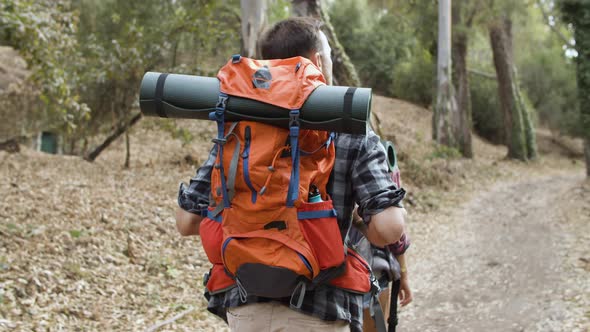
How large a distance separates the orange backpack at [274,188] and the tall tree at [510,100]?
20.6 m

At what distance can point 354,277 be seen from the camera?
1782 millimetres

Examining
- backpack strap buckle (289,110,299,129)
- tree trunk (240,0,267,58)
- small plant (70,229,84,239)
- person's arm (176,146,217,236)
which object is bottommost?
small plant (70,229,84,239)

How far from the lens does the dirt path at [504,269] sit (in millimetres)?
5404

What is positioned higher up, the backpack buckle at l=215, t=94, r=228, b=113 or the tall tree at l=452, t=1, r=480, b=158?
the tall tree at l=452, t=1, r=480, b=158

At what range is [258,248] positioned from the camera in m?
1.64

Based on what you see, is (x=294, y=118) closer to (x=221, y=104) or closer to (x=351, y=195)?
(x=221, y=104)

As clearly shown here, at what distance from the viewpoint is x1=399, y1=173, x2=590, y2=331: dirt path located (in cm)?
540

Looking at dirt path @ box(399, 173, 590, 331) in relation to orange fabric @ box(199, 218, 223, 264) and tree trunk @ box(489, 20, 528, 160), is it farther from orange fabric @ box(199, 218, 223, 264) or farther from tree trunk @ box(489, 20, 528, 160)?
tree trunk @ box(489, 20, 528, 160)

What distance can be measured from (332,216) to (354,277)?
0.24 m

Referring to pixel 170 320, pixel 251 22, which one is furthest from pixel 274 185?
pixel 251 22

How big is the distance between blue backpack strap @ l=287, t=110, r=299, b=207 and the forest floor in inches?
136

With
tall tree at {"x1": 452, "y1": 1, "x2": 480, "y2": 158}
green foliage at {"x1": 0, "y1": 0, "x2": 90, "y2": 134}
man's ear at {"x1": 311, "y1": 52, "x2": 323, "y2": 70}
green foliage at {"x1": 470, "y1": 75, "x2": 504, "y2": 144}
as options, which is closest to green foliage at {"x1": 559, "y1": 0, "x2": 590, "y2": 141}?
tall tree at {"x1": 452, "y1": 1, "x2": 480, "y2": 158}

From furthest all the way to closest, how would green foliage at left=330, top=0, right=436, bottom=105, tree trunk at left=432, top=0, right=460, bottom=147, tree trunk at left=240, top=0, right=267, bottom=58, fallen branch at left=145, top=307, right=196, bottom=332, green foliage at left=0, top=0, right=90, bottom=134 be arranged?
green foliage at left=330, top=0, right=436, bottom=105 < tree trunk at left=432, top=0, right=460, bottom=147 < tree trunk at left=240, top=0, right=267, bottom=58 < green foliage at left=0, top=0, right=90, bottom=134 < fallen branch at left=145, top=307, right=196, bottom=332

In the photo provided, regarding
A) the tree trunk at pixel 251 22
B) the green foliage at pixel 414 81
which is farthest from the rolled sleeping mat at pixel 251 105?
the green foliage at pixel 414 81
